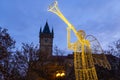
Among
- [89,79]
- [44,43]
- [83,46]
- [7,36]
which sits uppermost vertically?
[44,43]

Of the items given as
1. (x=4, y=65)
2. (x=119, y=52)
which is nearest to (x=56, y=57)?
(x=119, y=52)

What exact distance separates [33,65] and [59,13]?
801 inches

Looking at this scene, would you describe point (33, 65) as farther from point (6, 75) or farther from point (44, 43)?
point (44, 43)

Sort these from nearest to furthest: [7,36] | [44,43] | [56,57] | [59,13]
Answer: [59,13] < [7,36] < [56,57] < [44,43]

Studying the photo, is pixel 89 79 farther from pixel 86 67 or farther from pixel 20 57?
pixel 20 57

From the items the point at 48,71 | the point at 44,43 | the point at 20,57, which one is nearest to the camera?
the point at 20,57

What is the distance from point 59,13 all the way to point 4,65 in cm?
914

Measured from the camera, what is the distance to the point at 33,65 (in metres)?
35.4

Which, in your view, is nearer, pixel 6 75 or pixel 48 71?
pixel 6 75

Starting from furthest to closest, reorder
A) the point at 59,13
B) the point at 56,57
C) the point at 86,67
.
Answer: the point at 56,57, the point at 86,67, the point at 59,13

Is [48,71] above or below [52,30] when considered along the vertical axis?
below

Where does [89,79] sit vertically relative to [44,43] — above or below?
below

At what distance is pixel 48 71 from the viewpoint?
4025 centimetres

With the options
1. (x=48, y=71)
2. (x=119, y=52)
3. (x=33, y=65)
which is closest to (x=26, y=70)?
(x=33, y=65)
